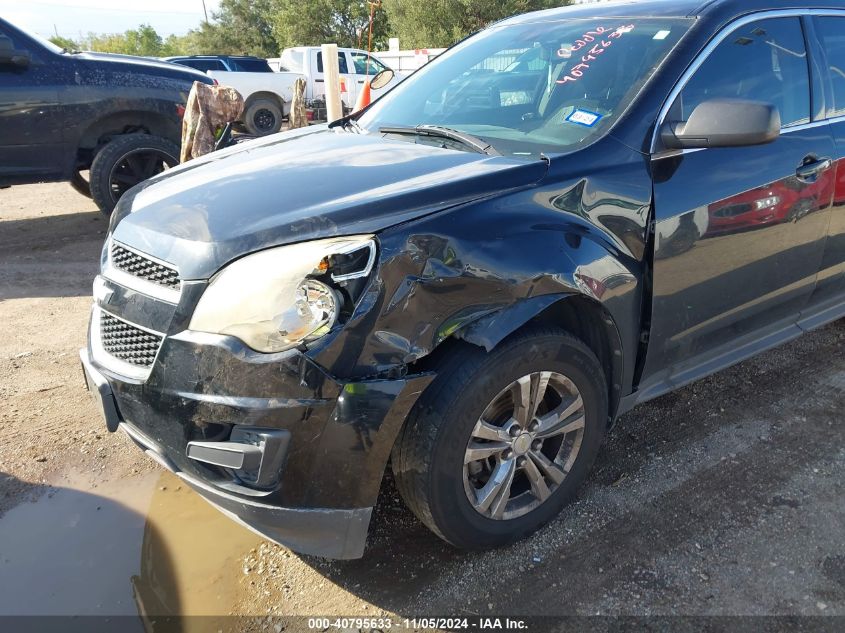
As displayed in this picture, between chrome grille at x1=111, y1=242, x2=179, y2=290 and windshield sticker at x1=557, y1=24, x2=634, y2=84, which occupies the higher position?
windshield sticker at x1=557, y1=24, x2=634, y2=84

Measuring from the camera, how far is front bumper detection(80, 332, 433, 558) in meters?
1.79

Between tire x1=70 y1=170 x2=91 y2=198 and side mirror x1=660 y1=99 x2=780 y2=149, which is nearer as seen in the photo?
side mirror x1=660 y1=99 x2=780 y2=149

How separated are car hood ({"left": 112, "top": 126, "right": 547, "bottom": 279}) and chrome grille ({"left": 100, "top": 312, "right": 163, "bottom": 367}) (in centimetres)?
26

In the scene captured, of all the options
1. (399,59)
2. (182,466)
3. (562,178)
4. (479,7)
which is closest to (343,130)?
(562,178)

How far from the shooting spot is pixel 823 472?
2783 mm

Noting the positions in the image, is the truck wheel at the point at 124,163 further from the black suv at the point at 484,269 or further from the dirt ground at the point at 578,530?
the black suv at the point at 484,269

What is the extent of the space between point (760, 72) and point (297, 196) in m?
2.12

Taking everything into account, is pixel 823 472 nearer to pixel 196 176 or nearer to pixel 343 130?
pixel 343 130

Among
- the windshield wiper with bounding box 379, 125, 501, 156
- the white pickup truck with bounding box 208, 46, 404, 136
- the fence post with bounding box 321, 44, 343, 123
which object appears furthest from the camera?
the white pickup truck with bounding box 208, 46, 404, 136

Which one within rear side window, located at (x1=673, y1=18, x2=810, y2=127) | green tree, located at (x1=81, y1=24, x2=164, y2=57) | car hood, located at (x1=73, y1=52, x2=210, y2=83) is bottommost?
rear side window, located at (x1=673, y1=18, x2=810, y2=127)

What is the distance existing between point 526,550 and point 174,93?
5939mm

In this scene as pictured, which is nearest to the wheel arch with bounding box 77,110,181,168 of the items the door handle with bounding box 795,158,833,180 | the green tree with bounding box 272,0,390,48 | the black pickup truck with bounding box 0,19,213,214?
the black pickup truck with bounding box 0,19,213,214

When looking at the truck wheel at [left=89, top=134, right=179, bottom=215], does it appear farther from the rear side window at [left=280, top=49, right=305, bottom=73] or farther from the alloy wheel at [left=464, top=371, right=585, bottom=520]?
the rear side window at [left=280, top=49, right=305, bottom=73]

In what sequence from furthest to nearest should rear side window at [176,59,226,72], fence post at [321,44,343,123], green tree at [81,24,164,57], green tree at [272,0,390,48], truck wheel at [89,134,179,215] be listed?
green tree at [81,24,164,57]
green tree at [272,0,390,48]
rear side window at [176,59,226,72]
fence post at [321,44,343,123]
truck wheel at [89,134,179,215]
